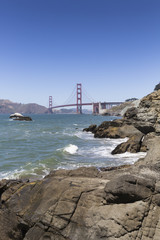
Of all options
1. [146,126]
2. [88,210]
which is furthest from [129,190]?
[146,126]

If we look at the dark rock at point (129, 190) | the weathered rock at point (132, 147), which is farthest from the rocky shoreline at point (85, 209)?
the weathered rock at point (132, 147)

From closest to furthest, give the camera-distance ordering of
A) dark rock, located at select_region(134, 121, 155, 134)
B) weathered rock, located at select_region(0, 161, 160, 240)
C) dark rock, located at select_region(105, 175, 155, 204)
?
weathered rock, located at select_region(0, 161, 160, 240) < dark rock, located at select_region(105, 175, 155, 204) < dark rock, located at select_region(134, 121, 155, 134)

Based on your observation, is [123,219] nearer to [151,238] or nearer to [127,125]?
[151,238]

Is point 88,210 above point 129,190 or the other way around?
the other way around

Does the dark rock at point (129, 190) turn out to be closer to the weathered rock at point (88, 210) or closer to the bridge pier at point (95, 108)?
the weathered rock at point (88, 210)

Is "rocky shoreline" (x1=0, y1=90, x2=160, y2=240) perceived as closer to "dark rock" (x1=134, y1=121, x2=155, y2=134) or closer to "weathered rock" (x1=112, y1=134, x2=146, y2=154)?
"weathered rock" (x1=112, y1=134, x2=146, y2=154)

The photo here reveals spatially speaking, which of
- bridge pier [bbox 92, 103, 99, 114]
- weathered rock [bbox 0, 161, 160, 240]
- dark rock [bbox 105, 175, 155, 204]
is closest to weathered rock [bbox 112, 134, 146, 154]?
weathered rock [bbox 0, 161, 160, 240]

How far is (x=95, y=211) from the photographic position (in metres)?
4.13

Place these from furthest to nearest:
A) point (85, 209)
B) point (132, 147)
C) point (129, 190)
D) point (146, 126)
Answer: point (146, 126)
point (132, 147)
point (85, 209)
point (129, 190)

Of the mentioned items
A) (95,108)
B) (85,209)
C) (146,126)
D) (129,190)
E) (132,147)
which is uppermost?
(95,108)

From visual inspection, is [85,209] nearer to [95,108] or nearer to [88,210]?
[88,210]

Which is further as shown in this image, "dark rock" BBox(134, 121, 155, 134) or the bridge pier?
the bridge pier

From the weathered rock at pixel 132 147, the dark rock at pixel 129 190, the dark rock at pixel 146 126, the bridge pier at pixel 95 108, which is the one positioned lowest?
the weathered rock at pixel 132 147

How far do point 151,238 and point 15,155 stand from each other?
13207 mm
